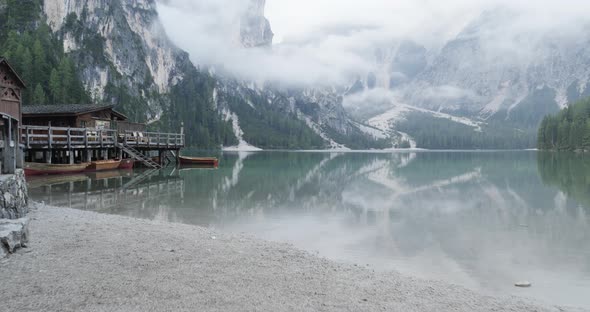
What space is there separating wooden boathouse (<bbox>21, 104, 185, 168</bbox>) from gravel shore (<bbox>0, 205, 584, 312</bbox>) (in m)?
30.3

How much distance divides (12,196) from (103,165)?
34055mm

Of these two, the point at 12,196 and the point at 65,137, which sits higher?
the point at 65,137

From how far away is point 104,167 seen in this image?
152 ft

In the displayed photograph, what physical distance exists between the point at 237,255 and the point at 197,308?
4.32 meters

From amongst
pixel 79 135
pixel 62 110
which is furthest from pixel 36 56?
pixel 79 135

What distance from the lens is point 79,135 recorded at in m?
44.9

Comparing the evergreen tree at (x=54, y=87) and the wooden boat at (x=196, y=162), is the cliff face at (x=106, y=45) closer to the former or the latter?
the evergreen tree at (x=54, y=87)

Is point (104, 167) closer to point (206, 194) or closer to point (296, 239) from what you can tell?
point (206, 194)

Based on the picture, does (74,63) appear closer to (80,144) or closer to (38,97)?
(38,97)

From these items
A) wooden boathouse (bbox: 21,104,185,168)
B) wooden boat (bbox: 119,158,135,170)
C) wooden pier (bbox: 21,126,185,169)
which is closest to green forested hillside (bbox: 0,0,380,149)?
wooden boathouse (bbox: 21,104,185,168)

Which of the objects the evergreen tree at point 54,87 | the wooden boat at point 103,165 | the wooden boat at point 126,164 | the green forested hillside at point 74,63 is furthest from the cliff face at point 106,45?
the wooden boat at point 103,165

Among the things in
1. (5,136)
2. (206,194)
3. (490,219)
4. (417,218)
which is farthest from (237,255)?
(206,194)

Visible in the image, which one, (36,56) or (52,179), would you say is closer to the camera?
(52,179)

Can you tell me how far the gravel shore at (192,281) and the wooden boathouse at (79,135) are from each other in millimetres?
30301
